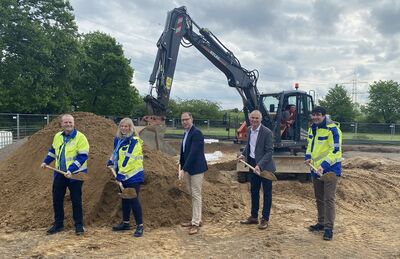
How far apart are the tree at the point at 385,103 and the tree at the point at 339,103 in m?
3.05

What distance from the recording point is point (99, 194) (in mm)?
7238

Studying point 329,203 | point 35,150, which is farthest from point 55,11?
point 329,203

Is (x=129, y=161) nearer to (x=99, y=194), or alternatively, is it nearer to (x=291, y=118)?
(x=99, y=194)

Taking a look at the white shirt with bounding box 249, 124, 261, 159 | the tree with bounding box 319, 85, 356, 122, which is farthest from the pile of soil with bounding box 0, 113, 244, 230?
the tree with bounding box 319, 85, 356, 122

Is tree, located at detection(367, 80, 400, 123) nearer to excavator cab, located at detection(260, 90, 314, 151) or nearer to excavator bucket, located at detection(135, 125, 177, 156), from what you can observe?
excavator cab, located at detection(260, 90, 314, 151)

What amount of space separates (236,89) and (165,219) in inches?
339

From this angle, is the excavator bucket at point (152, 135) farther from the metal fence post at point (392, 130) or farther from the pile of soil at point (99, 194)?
the metal fence post at point (392, 130)

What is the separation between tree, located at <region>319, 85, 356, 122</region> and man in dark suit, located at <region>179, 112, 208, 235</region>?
1965 inches

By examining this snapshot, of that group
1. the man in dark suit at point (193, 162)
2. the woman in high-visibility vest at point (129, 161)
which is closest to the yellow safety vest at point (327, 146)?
the man in dark suit at point (193, 162)

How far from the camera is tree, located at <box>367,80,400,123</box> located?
56344 millimetres

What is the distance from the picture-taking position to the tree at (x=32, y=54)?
26.9m

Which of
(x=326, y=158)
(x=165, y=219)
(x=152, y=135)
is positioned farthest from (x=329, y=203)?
(x=152, y=135)

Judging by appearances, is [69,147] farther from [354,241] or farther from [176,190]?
[354,241]

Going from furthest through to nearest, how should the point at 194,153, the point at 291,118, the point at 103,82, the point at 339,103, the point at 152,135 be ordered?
the point at 339,103, the point at 103,82, the point at 152,135, the point at 291,118, the point at 194,153
